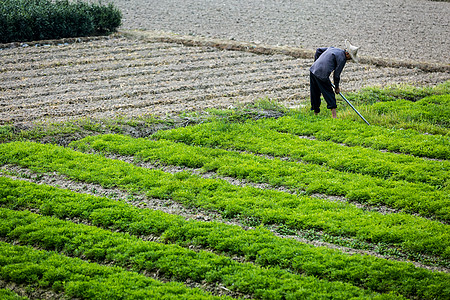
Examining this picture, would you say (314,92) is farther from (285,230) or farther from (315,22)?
(315,22)

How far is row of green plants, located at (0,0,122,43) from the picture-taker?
17328 mm

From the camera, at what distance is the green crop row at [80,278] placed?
5.37 m

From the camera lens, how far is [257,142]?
32.4 feet

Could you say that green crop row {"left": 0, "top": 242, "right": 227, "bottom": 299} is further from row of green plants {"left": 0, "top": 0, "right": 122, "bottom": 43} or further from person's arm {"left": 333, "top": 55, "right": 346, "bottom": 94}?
row of green plants {"left": 0, "top": 0, "right": 122, "bottom": 43}

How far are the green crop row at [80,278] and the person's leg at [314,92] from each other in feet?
22.2

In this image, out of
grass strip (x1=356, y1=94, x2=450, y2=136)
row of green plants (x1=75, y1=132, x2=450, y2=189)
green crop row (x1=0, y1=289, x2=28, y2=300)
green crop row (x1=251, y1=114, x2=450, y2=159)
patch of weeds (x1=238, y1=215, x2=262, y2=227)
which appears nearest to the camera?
green crop row (x1=0, y1=289, x2=28, y2=300)

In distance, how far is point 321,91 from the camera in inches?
422

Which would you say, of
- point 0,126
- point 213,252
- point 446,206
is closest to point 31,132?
point 0,126

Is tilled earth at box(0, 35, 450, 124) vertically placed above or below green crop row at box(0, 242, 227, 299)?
above

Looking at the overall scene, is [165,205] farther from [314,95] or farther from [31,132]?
[314,95]

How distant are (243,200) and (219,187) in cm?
65

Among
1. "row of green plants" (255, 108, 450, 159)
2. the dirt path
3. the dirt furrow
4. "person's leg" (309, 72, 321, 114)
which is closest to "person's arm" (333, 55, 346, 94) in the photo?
"person's leg" (309, 72, 321, 114)

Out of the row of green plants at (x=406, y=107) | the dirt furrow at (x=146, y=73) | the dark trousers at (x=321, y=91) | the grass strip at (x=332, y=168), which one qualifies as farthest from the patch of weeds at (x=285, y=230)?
the dirt furrow at (x=146, y=73)

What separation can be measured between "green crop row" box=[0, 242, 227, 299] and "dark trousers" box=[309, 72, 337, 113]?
6.50 meters
